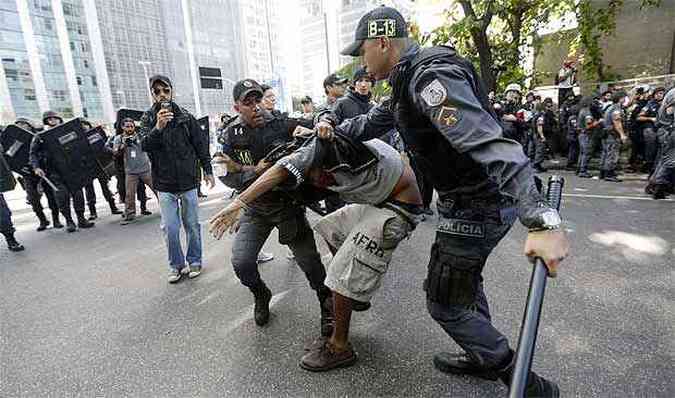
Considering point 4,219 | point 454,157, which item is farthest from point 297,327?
point 4,219

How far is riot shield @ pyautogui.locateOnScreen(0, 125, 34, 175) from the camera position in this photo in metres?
5.73

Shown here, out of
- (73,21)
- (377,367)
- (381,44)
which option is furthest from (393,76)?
(73,21)

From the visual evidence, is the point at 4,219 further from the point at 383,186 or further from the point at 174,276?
the point at 383,186

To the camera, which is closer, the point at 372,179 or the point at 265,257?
the point at 372,179

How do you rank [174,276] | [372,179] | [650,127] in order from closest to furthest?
1. [372,179]
2. [174,276]
3. [650,127]

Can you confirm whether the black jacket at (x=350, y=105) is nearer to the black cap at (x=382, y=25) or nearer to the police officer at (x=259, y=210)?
the police officer at (x=259, y=210)

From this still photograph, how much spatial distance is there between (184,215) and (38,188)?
14.0 feet

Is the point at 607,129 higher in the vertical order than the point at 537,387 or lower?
higher

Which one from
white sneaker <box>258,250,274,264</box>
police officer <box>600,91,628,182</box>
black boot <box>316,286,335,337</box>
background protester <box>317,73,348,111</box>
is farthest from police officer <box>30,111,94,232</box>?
police officer <box>600,91,628,182</box>

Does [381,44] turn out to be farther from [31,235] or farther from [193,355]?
[31,235]

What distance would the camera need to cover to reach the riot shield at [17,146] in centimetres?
573

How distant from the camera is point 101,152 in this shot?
6.49 metres

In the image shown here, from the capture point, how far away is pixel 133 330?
271 cm

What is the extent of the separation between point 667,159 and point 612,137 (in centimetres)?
181
